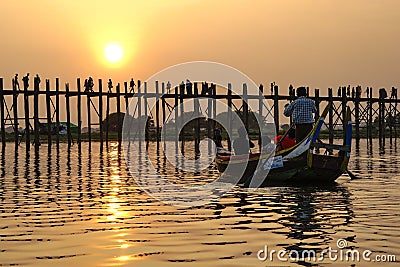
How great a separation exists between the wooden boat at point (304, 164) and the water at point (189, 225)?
45cm

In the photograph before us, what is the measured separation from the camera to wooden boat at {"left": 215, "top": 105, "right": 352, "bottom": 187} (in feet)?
53.4

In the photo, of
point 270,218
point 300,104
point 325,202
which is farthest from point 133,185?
point 270,218

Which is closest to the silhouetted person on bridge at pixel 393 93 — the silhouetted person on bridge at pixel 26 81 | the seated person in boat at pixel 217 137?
the silhouetted person on bridge at pixel 26 81

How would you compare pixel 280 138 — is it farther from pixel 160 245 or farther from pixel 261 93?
pixel 261 93

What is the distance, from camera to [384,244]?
9125 millimetres

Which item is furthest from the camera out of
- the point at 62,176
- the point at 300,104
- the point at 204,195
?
the point at 62,176

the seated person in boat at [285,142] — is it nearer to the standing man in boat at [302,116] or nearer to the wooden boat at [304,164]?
the standing man in boat at [302,116]

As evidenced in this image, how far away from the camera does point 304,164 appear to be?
1638cm

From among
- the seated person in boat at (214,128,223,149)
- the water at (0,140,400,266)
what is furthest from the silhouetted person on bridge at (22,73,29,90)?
the water at (0,140,400,266)

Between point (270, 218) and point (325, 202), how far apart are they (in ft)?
7.57

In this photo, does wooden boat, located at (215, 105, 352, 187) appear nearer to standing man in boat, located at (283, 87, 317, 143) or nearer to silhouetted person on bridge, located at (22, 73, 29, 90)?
standing man in boat, located at (283, 87, 317, 143)

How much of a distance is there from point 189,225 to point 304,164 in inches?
240

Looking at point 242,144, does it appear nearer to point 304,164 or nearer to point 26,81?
point 304,164

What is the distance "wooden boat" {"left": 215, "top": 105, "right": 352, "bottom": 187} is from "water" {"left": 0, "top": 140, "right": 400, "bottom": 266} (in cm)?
45
